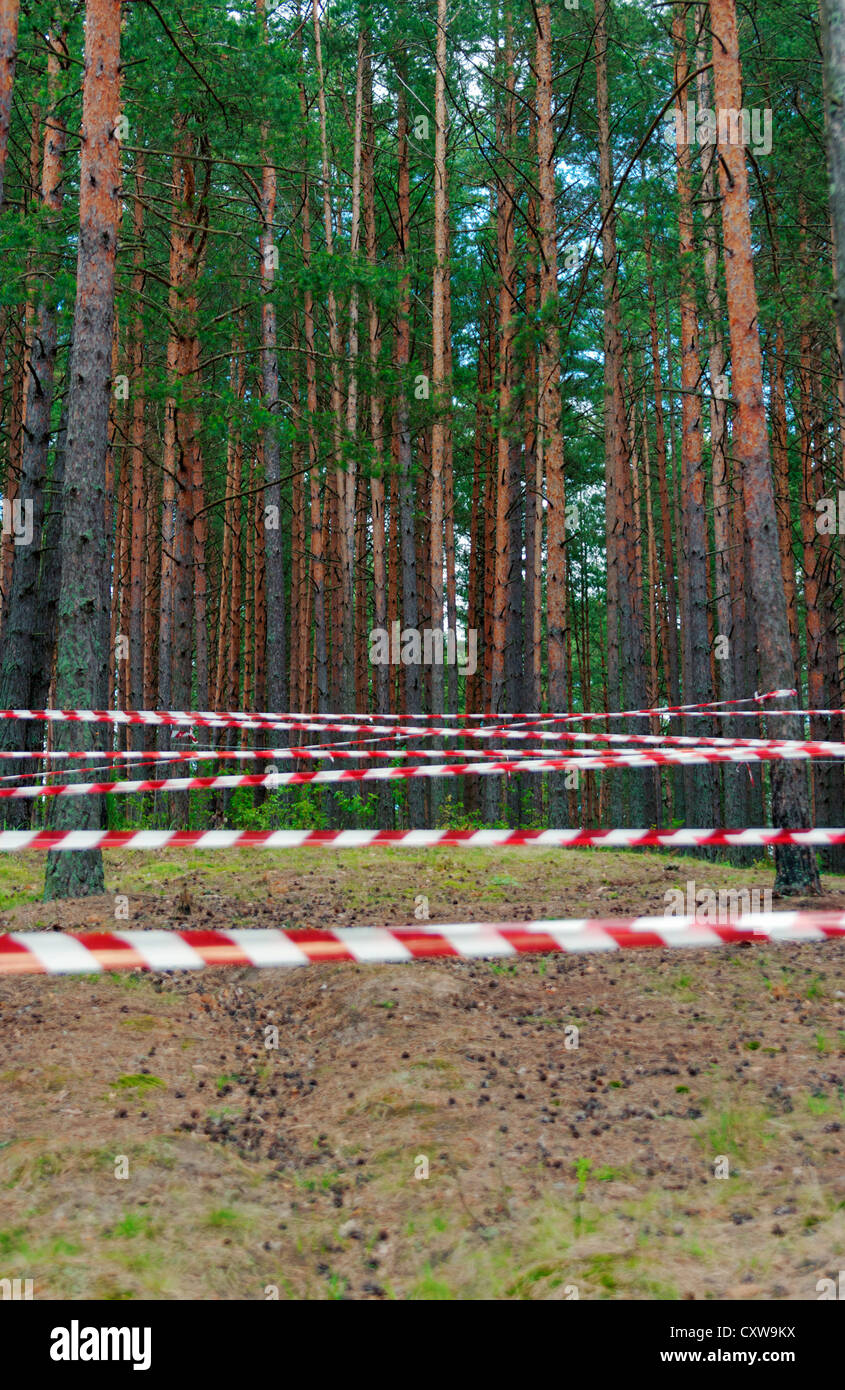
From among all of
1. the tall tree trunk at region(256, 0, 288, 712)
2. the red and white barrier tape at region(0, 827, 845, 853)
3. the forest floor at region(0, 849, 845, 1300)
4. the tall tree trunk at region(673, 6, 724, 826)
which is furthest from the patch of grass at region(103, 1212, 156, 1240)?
the tall tree trunk at region(256, 0, 288, 712)

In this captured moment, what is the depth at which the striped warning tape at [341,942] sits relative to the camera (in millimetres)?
2959

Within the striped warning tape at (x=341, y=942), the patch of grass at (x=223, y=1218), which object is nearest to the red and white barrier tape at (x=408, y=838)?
the striped warning tape at (x=341, y=942)

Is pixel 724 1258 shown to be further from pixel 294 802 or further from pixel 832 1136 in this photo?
pixel 294 802

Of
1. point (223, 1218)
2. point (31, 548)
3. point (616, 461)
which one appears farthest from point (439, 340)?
point (223, 1218)

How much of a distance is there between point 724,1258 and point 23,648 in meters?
12.6

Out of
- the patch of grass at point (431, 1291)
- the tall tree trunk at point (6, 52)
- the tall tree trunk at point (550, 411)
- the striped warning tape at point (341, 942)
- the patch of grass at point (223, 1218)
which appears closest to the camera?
the striped warning tape at point (341, 942)

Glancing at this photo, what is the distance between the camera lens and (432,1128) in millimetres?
4211

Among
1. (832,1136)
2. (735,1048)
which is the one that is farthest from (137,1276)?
(735,1048)

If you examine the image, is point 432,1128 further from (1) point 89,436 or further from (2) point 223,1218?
(1) point 89,436

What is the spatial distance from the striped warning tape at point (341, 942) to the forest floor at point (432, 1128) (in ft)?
3.41

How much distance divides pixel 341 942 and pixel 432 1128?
1499 mm

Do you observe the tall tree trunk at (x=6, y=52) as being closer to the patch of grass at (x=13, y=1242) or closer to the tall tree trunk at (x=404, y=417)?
the patch of grass at (x=13, y=1242)

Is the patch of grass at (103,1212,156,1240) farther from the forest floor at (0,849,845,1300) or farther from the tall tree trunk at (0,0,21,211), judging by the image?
the tall tree trunk at (0,0,21,211)

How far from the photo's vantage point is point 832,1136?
13.2ft
